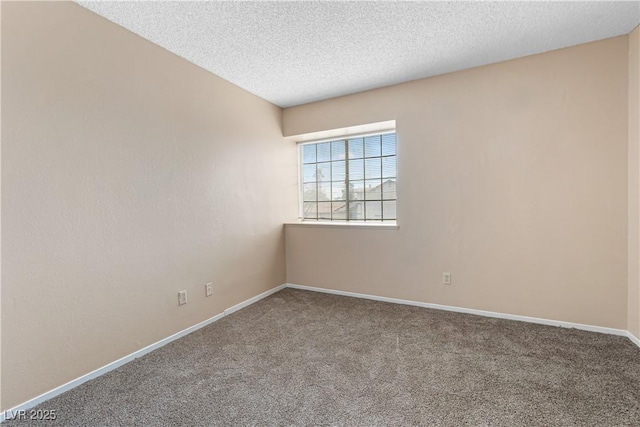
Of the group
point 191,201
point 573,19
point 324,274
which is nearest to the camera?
point 573,19

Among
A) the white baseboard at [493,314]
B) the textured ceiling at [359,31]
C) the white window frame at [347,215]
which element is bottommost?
the white baseboard at [493,314]

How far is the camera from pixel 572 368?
1939 millimetres

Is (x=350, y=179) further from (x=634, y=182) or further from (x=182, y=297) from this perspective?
(x=634, y=182)

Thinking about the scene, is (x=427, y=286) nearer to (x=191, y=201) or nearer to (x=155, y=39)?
(x=191, y=201)

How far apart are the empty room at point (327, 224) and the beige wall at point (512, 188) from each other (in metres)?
0.02

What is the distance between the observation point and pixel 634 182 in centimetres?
222

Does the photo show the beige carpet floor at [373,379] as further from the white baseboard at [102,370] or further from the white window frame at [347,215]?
the white window frame at [347,215]

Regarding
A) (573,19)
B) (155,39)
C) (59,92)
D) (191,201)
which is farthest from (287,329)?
(573,19)

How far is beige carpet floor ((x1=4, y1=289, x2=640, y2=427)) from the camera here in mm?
1562

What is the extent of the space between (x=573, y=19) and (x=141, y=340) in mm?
3948

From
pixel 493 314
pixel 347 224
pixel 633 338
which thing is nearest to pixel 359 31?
pixel 347 224

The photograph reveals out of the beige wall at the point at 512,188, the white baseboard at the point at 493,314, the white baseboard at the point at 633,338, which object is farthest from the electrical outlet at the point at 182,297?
the white baseboard at the point at 633,338

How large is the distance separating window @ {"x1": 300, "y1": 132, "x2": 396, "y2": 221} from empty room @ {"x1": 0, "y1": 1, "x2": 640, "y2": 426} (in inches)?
1.7

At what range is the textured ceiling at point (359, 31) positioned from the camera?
1.92 metres
